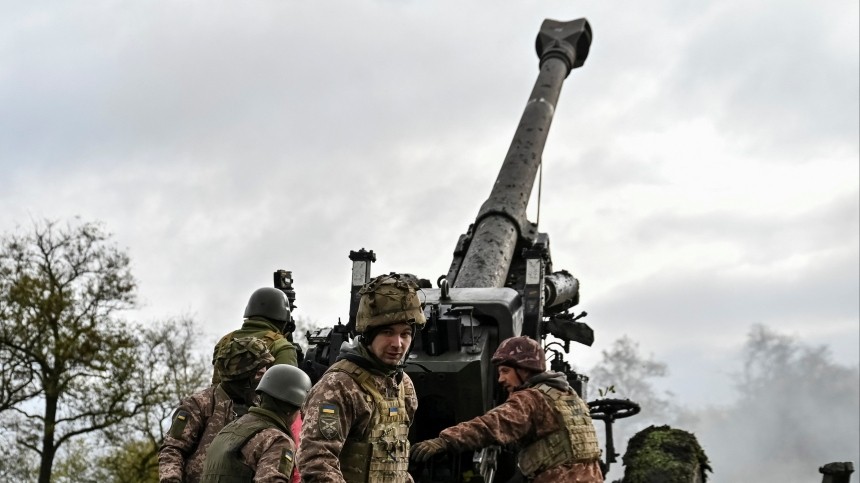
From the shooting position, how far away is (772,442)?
41312 millimetres

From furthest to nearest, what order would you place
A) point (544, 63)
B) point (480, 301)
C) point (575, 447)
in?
1. point (544, 63)
2. point (480, 301)
3. point (575, 447)

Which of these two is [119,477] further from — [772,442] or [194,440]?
[772,442]

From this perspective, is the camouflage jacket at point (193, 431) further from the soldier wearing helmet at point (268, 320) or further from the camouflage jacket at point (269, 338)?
the soldier wearing helmet at point (268, 320)

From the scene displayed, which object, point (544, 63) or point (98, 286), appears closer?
point (544, 63)

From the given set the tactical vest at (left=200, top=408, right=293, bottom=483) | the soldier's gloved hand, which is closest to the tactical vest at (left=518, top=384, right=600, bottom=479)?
the soldier's gloved hand

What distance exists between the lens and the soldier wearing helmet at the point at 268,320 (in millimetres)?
6641

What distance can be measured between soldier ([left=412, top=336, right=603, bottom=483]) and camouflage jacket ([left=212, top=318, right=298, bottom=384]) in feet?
4.08

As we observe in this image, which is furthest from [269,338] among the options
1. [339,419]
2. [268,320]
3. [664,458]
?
[664,458]

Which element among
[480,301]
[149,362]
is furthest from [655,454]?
[149,362]

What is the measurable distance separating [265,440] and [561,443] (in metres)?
1.86

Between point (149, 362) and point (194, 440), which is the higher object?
point (149, 362)

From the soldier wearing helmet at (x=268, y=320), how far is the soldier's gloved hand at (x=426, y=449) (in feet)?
4.49

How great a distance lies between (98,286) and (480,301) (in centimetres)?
1917

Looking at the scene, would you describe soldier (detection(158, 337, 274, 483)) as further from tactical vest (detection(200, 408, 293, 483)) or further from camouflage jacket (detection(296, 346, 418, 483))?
camouflage jacket (detection(296, 346, 418, 483))
